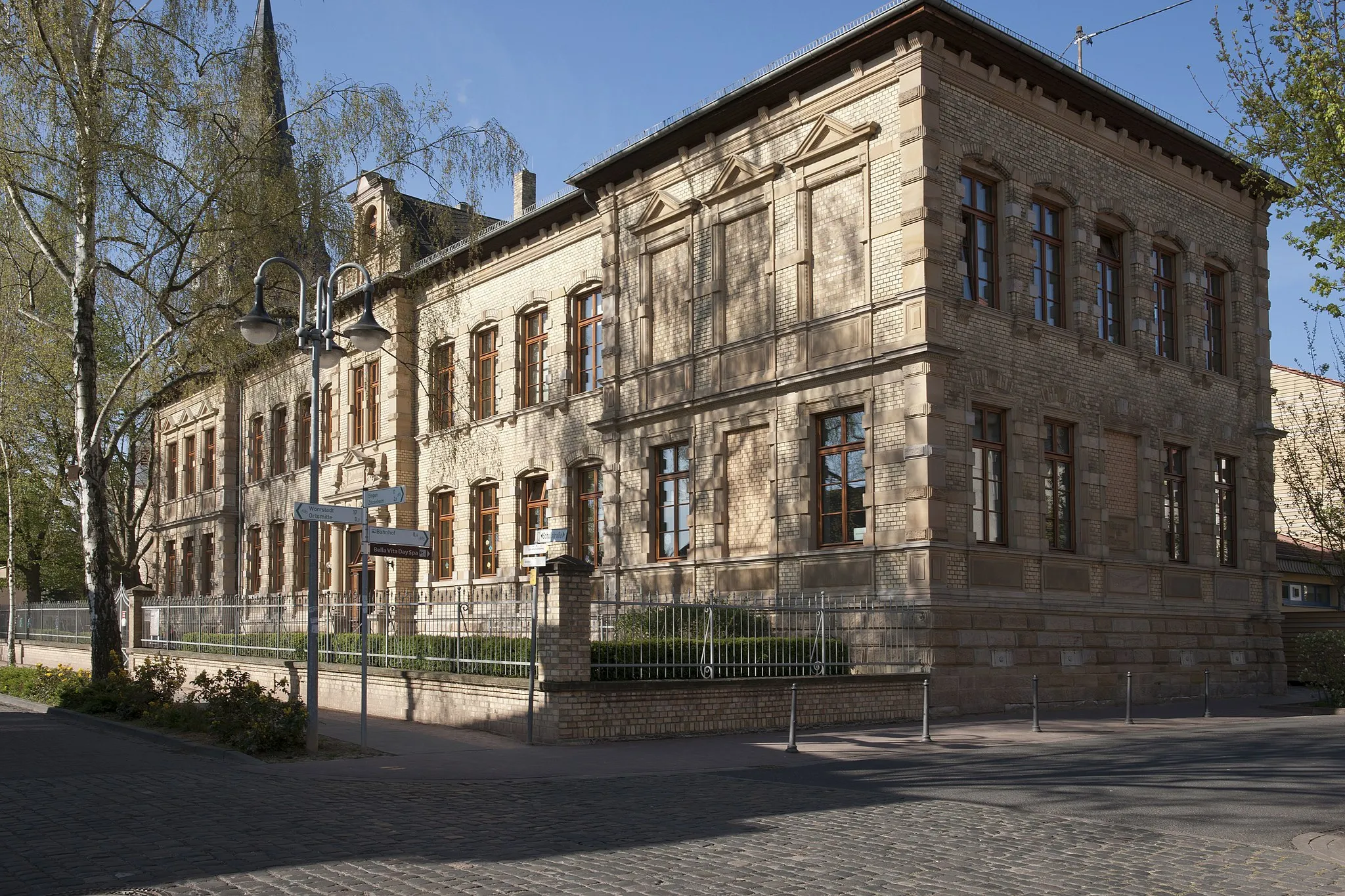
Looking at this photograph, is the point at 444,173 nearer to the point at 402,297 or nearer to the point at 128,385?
the point at 128,385

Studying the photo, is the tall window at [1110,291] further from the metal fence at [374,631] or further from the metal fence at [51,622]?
the metal fence at [51,622]

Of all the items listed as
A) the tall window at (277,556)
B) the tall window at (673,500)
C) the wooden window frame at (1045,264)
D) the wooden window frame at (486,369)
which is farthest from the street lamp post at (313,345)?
the tall window at (277,556)

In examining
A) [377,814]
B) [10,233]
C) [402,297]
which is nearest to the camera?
[377,814]

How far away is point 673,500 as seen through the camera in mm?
25406

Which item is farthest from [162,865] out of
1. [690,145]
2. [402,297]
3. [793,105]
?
[402,297]

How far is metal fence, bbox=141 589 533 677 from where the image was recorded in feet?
56.5

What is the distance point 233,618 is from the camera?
25875 millimetres

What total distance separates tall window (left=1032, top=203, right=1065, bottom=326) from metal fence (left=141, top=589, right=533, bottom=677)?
10821mm

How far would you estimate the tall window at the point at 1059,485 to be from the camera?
22828 mm

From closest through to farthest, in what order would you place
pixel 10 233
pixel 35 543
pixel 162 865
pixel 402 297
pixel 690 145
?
pixel 162 865 < pixel 10 233 < pixel 690 145 < pixel 402 297 < pixel 35 543

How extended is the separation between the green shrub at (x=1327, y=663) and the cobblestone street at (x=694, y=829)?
9306 millimetres

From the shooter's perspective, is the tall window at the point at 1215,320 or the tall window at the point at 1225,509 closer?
the tall window at the point at 1225,509

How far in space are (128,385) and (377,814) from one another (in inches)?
A: 756

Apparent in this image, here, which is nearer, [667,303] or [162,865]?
[162,865]
